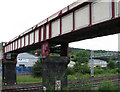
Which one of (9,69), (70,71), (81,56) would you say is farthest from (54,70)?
(81,56)

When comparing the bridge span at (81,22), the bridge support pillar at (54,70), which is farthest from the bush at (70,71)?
the bridge support pillar at (54,70)

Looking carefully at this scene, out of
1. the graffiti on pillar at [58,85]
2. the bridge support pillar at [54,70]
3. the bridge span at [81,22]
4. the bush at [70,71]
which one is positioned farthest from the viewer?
the bush at [70,71]

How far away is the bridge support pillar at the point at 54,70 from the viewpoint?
15994 millimetres

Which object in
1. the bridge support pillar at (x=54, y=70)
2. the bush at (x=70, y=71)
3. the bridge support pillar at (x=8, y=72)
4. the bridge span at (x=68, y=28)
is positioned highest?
the bridge span at (x=68, y=28)

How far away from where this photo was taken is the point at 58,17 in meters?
15.9

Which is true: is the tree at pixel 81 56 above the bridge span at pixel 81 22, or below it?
below

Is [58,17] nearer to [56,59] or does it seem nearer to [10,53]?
[56,59]

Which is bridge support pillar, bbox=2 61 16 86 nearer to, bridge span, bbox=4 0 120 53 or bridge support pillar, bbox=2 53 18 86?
bridge support pillar, bbox=2 53 18 86

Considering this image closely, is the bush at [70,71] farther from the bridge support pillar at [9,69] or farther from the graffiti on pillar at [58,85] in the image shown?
the graffiti on pillar at [58,85]

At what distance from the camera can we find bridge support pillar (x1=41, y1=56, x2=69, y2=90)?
Answer: 15994mm

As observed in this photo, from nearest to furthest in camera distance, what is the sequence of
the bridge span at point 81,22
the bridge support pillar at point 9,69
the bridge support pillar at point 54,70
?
the bridge span at point 81,22 < the bridge support pillar at point 54,70 < the bridge support pillar at point 9,69

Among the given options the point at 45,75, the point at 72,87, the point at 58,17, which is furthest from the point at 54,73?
the point at 58,17

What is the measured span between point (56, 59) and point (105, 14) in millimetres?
7868

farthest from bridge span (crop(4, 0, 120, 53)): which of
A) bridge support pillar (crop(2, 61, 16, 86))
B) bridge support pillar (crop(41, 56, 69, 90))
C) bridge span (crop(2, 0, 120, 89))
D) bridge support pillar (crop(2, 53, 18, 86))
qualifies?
bridge support pillar (crop(2, 61, 16, 86))
